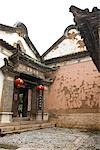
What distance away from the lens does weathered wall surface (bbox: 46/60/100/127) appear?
41.5ft

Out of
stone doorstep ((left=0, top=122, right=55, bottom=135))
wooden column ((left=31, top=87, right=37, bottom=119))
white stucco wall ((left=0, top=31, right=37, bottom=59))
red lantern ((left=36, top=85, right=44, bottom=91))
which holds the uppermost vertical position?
white stucco wall ((left=0, top=31, right=37, bottom=59))

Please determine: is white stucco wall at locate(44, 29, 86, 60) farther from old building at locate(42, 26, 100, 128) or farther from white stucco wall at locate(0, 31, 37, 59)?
white stucco wall at locate(0, 31, 37, 59)

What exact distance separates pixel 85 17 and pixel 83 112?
30.0 ft

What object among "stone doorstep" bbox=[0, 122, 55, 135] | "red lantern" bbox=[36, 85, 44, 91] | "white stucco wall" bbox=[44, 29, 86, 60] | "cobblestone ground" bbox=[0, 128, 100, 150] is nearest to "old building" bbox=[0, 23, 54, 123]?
"red lantern" bbox=[36, 85, 44, 91]

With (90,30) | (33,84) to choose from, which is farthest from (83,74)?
(90,30)

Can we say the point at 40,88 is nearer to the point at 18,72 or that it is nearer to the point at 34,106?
the point at 34,106

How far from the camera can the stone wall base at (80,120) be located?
39.9ft

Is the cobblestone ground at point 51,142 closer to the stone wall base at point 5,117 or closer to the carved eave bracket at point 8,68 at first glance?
the stone wall base at point 5,117

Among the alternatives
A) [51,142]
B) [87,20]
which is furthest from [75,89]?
[87,20]

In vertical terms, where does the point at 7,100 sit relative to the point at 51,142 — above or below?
above

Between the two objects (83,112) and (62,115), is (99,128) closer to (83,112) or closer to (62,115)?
(83,112)

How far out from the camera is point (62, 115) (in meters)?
13.7

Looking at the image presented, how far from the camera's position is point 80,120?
12766mm

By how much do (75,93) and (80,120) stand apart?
5.73 feet
